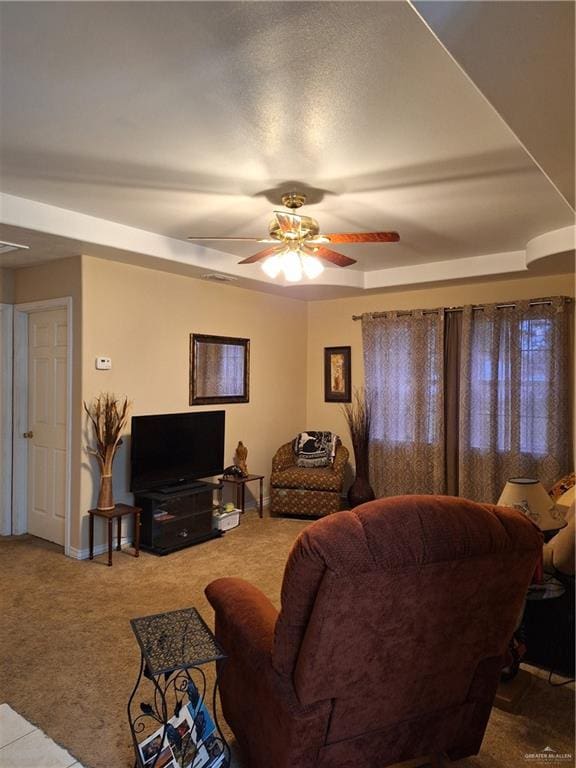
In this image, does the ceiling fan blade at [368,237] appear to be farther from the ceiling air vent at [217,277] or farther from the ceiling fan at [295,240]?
the ceiling air vent at [217,277]

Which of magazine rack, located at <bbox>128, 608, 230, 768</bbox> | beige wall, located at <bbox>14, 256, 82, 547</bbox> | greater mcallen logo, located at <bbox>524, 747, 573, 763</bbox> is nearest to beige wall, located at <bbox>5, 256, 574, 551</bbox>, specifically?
beige wall, located at <bbox>14, 256, 82, 547</bbox>

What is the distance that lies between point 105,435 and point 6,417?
1.31 m

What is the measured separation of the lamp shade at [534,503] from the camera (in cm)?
244

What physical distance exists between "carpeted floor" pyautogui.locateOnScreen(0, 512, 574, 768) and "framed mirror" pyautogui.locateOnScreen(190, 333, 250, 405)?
1.42 metres

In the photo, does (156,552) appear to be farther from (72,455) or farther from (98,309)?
(98,309)

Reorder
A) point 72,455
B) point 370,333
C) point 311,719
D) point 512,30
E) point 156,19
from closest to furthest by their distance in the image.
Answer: point 512,30, point 311,719, point 156,19, point 72,455, point 370,333

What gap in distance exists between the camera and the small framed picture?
20.5 feet

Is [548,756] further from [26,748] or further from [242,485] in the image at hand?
[242,485]

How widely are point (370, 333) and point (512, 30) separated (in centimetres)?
469

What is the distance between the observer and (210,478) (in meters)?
5.39

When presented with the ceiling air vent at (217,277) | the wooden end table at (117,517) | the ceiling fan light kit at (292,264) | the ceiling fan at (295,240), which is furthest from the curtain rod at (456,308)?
the wooden end table at (117,517)

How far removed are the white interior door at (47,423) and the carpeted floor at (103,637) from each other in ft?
0.83

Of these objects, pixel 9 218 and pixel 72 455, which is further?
pixel 72 455

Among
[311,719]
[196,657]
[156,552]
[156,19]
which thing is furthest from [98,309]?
[311,719]
